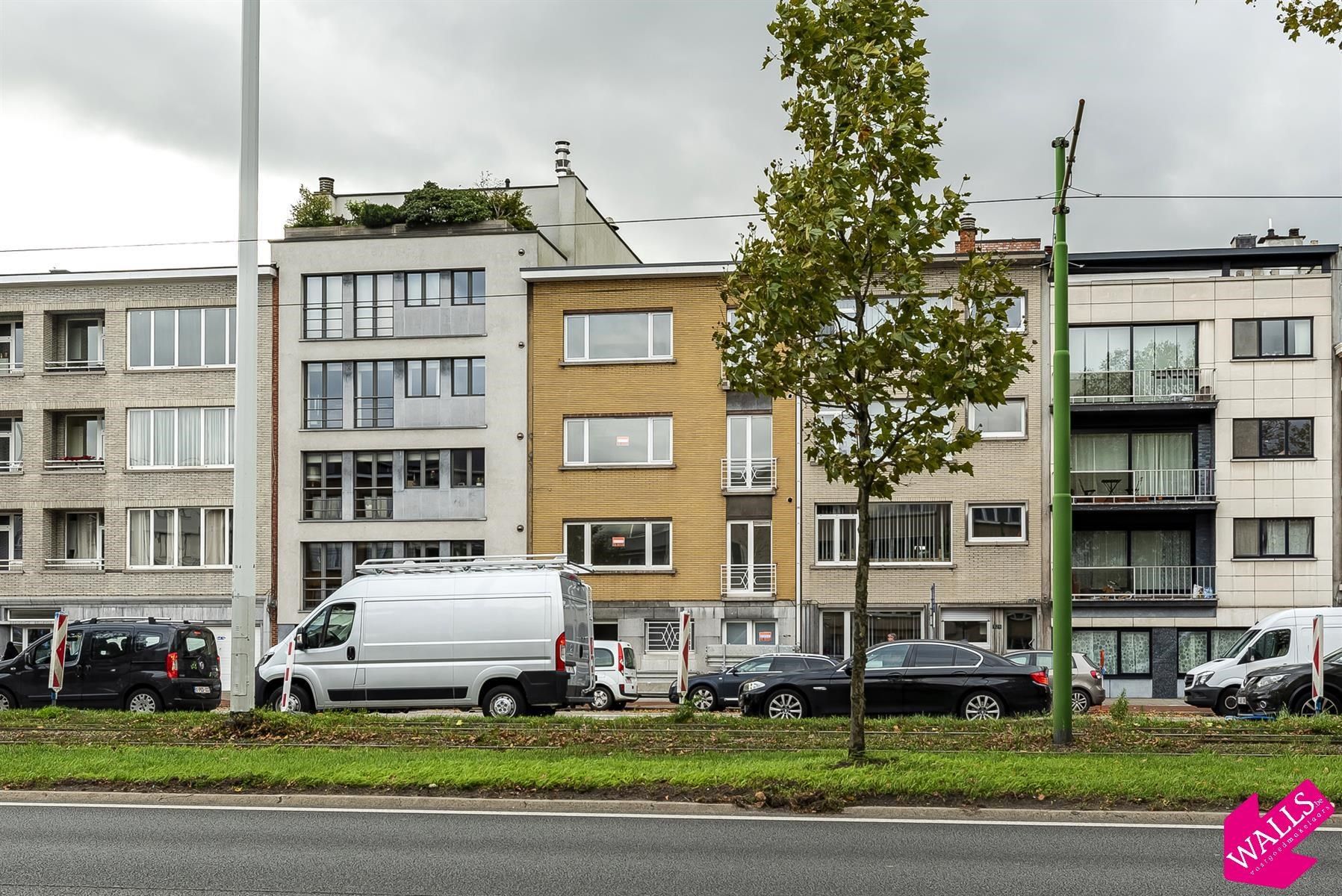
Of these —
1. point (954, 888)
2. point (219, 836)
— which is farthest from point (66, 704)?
point (954, 888)

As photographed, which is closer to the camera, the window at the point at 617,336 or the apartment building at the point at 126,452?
the window at the point at 617,336

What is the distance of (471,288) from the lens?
144 ft

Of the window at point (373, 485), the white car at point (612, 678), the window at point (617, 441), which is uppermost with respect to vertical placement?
the window at point (617, 441)

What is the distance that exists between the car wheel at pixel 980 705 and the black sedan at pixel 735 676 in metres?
4.82

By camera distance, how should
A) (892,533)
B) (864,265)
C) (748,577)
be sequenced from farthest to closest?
(748,577) < (892,533) < (864,265)

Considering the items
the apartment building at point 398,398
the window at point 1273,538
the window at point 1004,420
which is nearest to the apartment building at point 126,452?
the apartment building at point 398,398

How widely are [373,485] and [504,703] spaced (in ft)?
72.2

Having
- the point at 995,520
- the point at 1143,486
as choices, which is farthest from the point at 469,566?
the point at 1143,486

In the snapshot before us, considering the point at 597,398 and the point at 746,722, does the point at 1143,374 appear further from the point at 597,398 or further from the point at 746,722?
the point at 746,722

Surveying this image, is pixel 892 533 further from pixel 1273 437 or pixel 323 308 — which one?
pixel 323 308

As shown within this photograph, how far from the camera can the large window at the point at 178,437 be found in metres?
44.6

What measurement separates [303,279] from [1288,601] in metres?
30.5

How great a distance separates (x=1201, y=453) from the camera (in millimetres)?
40156

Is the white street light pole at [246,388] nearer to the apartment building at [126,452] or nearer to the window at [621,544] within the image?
the window at [621,544]
